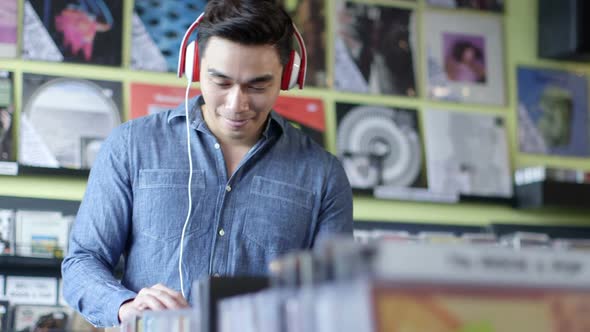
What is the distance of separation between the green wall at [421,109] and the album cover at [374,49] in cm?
3

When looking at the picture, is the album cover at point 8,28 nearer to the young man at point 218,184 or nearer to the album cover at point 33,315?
the album cover at point 33,315

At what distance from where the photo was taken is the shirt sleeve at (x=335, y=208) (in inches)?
70.3

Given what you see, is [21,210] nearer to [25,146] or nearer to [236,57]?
[25,146]

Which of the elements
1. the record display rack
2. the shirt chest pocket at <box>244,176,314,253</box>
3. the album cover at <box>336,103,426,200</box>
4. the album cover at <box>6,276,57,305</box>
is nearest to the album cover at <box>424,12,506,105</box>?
the album cover at <box>336,103,426,200</box>

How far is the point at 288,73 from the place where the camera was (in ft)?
6.04

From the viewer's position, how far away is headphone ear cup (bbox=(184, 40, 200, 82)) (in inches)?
69.5

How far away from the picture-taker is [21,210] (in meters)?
2.98

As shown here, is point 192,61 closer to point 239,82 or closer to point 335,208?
point 239,82

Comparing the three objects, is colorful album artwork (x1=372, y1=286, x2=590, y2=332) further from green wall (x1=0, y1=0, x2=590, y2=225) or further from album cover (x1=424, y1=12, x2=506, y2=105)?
album cover (x1=424, y1=12, x2=506, y2=105)

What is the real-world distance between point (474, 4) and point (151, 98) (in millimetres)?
1422

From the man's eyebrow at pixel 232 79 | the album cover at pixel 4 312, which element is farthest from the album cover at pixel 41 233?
the man's eyebrow at pixel 232 79

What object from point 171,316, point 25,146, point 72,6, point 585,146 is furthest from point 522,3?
point 171,316

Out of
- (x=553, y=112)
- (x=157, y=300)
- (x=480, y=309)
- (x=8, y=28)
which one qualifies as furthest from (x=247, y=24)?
(x=553, y=112)

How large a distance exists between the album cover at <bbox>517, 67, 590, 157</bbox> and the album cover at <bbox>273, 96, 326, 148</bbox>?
886 millimetres
